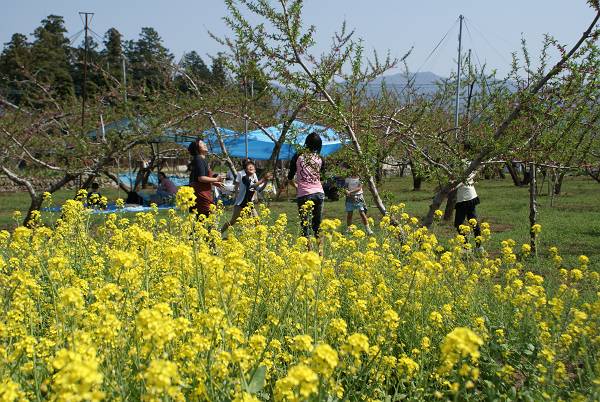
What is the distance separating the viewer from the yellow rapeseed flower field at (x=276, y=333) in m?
1.93

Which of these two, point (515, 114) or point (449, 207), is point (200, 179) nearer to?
point (515, 114)

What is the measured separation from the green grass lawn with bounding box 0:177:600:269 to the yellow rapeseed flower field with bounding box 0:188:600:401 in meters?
1.95

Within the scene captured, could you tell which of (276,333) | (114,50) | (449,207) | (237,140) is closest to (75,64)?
(114,50)

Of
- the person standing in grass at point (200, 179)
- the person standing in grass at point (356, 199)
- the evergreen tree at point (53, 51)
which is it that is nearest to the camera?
the person standing in grass at point (200, 179)

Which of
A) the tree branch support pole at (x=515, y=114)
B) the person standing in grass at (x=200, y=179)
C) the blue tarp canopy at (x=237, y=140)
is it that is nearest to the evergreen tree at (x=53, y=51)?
the blue tarp canopy at (x=237, y=140)

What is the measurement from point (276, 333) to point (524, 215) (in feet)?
33.8

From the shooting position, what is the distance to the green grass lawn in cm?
852

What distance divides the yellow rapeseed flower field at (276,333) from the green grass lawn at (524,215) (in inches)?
76.6

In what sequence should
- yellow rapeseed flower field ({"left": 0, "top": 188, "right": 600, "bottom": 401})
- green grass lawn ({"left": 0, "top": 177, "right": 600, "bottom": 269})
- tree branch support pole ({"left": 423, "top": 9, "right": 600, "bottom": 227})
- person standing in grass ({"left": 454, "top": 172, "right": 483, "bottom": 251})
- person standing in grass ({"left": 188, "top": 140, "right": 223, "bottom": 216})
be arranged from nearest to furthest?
yellow rapeseed flower field ({"left": 0, "top": 188, "right": 600, "bottom": 401}), tree branch support pole ({"left": 423, "top": 9, "right": 600, "bottom": 227}), person standing in grass ({"left": 188, "top": 140, "right": 223, "bottom": 216}), person standing in grass ({"left": 454, "top": 172, "right": 483, "bottom": 251}), green grass lawn ({"left": 0, "top": 177, "right": 600, "bottom": 269})

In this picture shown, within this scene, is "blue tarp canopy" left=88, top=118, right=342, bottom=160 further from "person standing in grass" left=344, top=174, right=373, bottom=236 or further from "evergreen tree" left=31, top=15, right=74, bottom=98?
"evergreen tree" left=31, top=15, right=74, bottom=98

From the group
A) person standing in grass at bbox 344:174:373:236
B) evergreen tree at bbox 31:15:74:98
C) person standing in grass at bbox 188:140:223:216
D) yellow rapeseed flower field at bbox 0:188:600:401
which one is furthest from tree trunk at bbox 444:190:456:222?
evergreen tree at bbox 31:15:74:98

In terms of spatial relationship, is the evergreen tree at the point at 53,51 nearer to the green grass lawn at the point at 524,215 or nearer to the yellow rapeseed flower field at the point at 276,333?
the green grass lawn at the point at 524,215

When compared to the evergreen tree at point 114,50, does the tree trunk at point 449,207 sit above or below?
below

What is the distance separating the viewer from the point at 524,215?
12.2m
